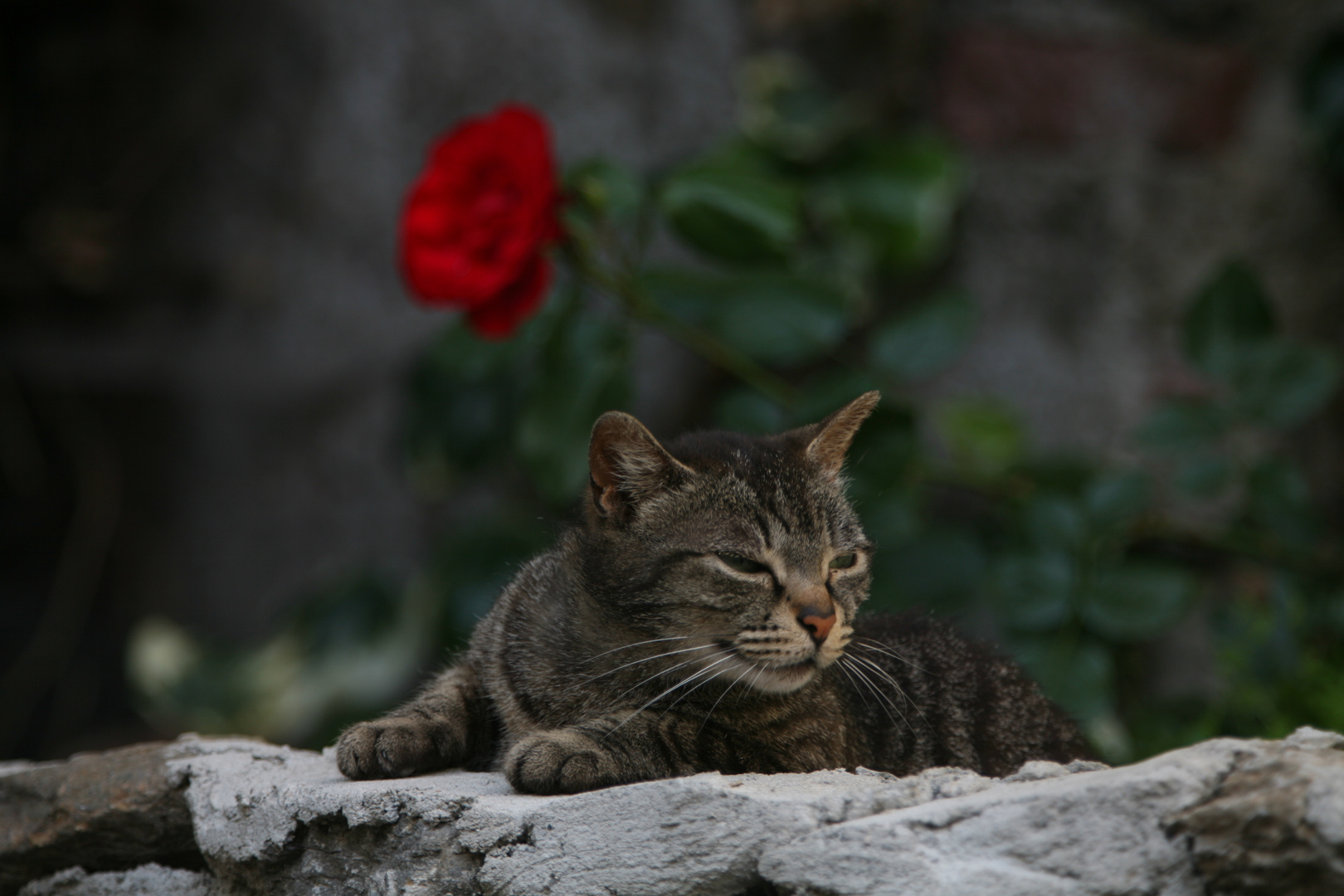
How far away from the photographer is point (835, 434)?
1979mm

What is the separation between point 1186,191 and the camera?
10.7ft

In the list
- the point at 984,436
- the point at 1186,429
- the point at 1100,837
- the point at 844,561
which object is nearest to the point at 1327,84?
the point at 1186,429

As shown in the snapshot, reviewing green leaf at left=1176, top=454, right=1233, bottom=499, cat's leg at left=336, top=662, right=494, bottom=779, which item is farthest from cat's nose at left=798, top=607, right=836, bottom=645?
green leaf at left=1176, top=454, right=1233, bottom=499

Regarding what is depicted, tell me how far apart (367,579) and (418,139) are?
1396 millimetres

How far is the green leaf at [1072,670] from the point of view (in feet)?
8.01

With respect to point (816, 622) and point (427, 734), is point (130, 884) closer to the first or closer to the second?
point (427, 734)

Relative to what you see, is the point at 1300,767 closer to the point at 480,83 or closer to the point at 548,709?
the point at 548,709

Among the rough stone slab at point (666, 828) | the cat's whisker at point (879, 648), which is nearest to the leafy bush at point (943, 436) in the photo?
the cat's whisker at point (879, 648)

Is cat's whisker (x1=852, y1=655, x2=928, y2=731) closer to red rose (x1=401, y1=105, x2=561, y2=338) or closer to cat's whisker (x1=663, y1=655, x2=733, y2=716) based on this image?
cat's whisker (x1=663, y1=655, x2=733, y2=716)

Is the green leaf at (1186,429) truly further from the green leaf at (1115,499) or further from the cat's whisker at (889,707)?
Answer: the cat's whisker at (889,707)

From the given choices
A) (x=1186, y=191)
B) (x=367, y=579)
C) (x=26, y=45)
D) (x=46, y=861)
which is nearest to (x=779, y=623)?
(x=46, y=861)

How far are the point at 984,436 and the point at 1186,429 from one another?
0.44 m

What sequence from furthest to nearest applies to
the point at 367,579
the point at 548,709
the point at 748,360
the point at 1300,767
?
the point at 367,579 < the point at 748,360 < the point at 548,709 < the point at 1300,767

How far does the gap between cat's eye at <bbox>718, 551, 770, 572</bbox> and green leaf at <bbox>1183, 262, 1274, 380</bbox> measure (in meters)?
1.46
